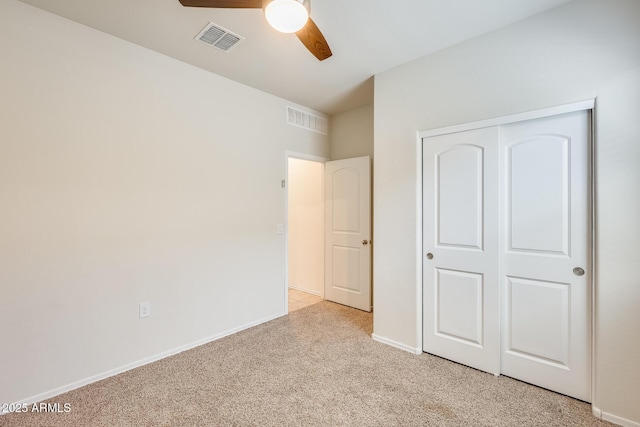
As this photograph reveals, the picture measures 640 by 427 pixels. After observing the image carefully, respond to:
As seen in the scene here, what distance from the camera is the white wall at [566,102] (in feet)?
5.40

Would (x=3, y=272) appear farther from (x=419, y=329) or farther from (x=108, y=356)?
(x=419, y=329)

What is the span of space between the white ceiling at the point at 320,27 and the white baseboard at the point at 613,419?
8.58ft

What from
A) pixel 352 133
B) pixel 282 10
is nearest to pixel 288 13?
pixel 282 10

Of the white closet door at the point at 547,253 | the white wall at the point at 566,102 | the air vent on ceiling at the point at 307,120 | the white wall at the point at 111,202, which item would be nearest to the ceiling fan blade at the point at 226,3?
the white wall at the point at 111,202

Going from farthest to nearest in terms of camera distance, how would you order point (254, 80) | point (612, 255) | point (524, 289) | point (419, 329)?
point (254, 80)
point (419, 329)
point (524, 289)
point (612, 255)

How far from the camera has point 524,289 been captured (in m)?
2.06

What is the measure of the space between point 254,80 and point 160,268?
6.77 ft

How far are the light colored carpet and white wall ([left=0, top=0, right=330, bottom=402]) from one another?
0.31 m

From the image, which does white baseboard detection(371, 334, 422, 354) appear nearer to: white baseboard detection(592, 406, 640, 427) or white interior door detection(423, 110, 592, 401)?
white interior door detection(423, 110, 592, 401)

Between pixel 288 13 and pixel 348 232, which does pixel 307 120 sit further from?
pixel 288 13

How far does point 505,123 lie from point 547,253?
0.99 metres

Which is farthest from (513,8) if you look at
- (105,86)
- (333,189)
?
(105,86)

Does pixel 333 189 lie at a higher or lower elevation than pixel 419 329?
higher

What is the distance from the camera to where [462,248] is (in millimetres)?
2316
